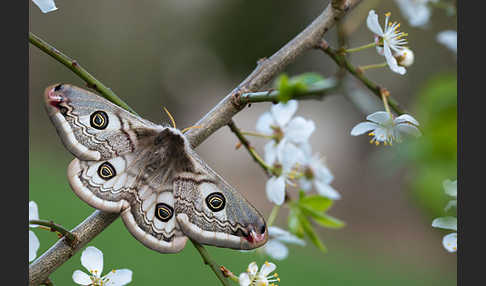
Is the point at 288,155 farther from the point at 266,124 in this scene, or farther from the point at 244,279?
the point at 244,279

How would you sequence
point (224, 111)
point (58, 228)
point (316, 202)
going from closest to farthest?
point (58, 228), point (224, 111), point (316, 202)

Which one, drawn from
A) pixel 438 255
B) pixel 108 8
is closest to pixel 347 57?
pixel 438 255

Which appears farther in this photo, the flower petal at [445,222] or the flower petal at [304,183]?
the flower petal at [304,183]

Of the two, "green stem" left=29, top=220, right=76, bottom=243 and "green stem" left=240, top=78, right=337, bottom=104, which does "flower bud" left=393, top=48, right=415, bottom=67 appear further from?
"green stem" left=29, top=220, right=76, bottom=243

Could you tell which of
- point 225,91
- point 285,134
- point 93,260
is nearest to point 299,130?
point 285,134

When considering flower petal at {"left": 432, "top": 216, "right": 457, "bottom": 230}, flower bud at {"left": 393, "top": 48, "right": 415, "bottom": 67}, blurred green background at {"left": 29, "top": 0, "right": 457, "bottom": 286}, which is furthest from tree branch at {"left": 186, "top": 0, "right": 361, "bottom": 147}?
blurred green background at {"left": 29, "top": 0, "right": 457, "bottom": 286}

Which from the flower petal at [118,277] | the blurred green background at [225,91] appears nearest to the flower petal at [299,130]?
the flower petal at [118,277]

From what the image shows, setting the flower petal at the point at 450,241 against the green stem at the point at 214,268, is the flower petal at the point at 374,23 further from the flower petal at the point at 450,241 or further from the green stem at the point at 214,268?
the green stem at the point at 214,268
